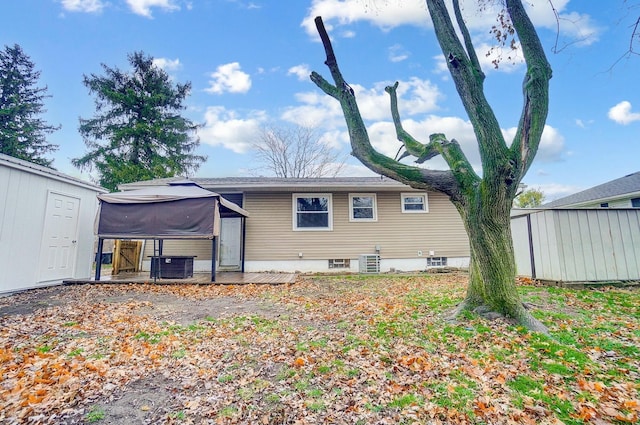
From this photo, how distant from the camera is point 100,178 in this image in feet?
62.6

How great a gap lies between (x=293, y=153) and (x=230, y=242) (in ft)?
39.1

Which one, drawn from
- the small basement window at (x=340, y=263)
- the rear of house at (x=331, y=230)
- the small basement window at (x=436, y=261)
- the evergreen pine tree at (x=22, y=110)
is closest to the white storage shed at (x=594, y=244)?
the small basement window at (x=436, y=261)

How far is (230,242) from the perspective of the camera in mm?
10938

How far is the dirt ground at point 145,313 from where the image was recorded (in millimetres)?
Result: 2211

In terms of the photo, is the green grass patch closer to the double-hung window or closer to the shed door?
the shed door

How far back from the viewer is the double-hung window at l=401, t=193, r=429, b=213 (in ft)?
36.3

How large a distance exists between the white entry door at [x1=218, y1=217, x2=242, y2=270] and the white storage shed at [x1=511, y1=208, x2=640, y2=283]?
9.21 meters

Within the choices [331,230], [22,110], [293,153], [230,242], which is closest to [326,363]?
[331,230]

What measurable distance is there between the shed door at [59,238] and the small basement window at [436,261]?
11.1 meters

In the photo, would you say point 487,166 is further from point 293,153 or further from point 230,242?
point 293,153

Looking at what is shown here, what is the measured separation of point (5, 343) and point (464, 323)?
570 cm

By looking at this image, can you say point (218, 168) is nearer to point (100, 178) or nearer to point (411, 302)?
point (100, 178)

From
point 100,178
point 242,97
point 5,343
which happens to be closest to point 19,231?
point 5,343

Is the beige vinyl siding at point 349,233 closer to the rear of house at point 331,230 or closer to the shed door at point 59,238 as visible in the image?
the rear of house at point 331,230
